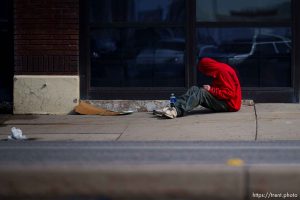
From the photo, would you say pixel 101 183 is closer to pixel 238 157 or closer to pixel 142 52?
pixel 238 157

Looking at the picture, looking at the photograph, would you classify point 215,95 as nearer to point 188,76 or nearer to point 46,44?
point 188,76

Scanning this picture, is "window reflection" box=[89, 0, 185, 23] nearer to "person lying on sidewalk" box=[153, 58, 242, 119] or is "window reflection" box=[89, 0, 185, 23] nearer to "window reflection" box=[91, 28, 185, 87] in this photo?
"window reflection" box=[91, 28, 185, 87]

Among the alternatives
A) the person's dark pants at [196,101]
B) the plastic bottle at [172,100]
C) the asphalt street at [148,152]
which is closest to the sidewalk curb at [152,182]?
the asphalt street at [148,152]

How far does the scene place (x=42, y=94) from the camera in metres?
12.4

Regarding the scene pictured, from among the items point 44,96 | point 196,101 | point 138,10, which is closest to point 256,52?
point 196,101

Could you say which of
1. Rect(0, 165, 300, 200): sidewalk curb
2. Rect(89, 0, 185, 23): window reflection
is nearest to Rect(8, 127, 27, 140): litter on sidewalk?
Rect(89, 0, 185, 23): window reflection

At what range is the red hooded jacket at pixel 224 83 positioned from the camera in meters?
11.3

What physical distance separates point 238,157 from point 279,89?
14.9 feet

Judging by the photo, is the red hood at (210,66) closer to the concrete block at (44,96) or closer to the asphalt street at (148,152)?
the asphalt street at (148,152)

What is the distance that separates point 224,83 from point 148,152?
3.12 meters

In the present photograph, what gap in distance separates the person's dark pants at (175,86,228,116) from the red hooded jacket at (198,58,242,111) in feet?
0.31

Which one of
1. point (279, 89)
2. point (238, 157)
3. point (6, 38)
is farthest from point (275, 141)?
point (6, 38)

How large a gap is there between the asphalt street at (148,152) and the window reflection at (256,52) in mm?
3194

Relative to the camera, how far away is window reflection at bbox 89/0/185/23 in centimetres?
1252
